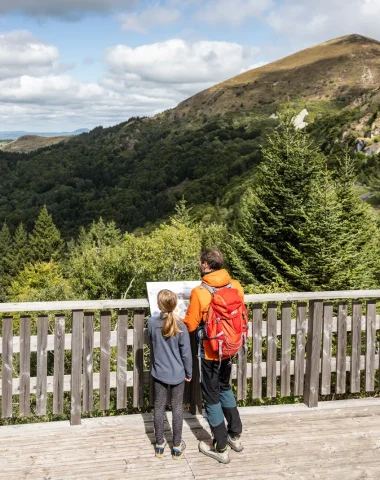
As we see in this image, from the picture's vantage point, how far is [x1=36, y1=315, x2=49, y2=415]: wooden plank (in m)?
4.11

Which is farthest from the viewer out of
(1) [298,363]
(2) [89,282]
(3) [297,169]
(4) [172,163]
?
(4) [172,163]

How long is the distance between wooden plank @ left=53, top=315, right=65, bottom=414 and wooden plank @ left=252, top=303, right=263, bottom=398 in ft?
6.06

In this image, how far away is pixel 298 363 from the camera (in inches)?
187

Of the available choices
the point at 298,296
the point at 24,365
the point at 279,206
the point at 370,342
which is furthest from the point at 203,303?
the point at 279,206

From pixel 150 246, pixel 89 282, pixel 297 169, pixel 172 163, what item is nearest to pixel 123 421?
pixel 297 169

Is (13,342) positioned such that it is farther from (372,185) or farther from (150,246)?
(372,185)

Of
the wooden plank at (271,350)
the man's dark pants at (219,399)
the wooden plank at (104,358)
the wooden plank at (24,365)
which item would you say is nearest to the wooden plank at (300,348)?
the wooden plank at (271,350)

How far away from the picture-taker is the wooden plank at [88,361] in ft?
13.9

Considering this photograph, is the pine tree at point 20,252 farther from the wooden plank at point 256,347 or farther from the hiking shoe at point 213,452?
the hiking shoe at point 213,452

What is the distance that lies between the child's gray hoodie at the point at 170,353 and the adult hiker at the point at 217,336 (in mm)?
112

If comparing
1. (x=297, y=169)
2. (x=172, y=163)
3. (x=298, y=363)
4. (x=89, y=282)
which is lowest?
(x=89, y=282)

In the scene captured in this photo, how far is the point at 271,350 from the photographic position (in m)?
4.63

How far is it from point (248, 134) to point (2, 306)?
196 metres

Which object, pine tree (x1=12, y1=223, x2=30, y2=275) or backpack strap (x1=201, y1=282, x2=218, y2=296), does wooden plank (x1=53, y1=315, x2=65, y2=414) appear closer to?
backpack strap (x1=201, y1=282, x2=218, y2=296)
